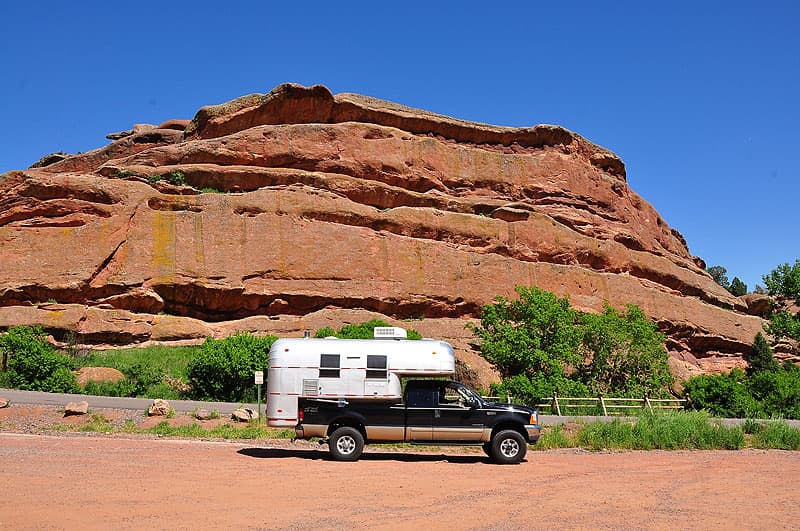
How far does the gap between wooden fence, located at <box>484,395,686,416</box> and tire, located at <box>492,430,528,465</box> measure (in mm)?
10803

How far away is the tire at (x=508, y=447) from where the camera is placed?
15.0 m

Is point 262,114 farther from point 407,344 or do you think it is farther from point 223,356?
point 407,344

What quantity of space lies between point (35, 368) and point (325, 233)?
18125 millimetres

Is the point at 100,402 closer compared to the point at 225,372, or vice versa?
the point at 100,402

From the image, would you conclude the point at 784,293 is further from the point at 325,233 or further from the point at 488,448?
the point at 488,448

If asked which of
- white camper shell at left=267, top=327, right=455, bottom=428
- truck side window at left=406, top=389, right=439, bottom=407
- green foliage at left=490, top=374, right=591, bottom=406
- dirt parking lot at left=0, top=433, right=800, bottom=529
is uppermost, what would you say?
white camper shell at left=267, top=327, right=455, bottom=428

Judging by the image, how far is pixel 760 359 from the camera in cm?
4550

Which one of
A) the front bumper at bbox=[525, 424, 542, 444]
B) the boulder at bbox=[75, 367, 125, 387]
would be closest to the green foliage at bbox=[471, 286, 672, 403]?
the front bumper at bbox=[525, 424, 542, 444]

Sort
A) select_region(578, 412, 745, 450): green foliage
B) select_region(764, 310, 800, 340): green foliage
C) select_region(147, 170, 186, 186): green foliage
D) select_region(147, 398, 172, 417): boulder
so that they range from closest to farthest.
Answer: select_region(578, 412, 745, 450): green foliage → select_region(147, 398, 172, 417): boulder → select_region(147, 170, 186, 186): green foliage → select_region(764, 310, 800, 340): green foliage

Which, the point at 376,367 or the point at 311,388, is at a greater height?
the point at 376,367

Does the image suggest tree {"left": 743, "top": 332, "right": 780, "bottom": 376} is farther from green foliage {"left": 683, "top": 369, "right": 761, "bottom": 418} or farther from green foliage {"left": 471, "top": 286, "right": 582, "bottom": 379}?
green foliage {"left": 471, "top": 286, "right": 582, "bottom": 379}

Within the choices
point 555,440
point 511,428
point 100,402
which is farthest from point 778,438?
point 100,402

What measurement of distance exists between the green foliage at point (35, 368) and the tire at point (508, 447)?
67.8 ft

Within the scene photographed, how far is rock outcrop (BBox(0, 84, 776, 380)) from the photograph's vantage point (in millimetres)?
36781
